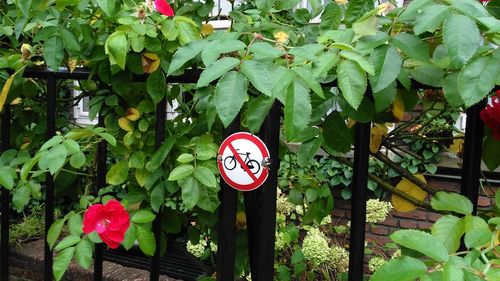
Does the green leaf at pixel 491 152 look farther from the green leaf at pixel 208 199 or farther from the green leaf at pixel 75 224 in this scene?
the green leaf at pixel 75 224

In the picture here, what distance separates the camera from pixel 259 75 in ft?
2.83

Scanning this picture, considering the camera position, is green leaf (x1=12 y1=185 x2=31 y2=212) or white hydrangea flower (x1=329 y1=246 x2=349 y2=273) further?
white hydrangea flower (x1=329 y1=246 x2=349 y2=273)

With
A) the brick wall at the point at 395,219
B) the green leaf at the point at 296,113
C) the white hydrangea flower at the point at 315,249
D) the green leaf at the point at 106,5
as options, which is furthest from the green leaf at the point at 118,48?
the brick wall at the point at 395,219

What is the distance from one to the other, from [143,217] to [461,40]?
84 centimetres

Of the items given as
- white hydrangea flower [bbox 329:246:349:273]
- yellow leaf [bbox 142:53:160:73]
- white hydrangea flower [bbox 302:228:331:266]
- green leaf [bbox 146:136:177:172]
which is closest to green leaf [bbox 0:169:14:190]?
green leaf [bbox 146:136:177:172]

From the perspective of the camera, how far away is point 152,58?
1.30 m

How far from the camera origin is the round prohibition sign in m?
1.06

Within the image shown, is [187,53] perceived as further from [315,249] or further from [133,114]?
[315,249]

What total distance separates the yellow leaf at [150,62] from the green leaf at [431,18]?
2.26 ft

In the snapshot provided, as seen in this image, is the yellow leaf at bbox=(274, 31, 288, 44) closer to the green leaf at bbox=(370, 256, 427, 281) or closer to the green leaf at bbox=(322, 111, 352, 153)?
the green leaf at bbox=(322, 111, 352, 153)

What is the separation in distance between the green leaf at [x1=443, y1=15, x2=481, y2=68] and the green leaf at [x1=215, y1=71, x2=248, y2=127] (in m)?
0.31

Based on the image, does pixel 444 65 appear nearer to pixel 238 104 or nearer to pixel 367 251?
pixel 238 104

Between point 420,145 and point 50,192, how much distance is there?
2.60m

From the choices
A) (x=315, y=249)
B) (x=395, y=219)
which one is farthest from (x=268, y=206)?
(x=395, y=219)
